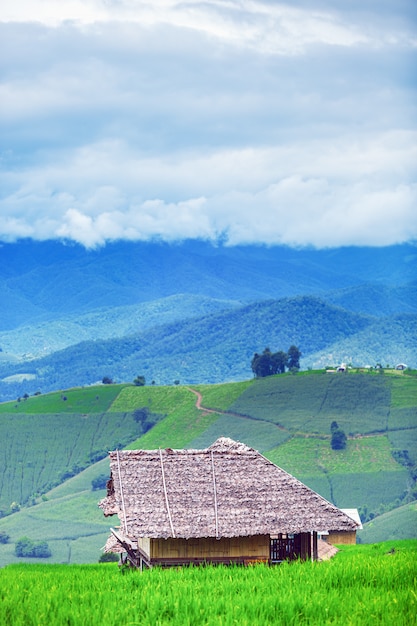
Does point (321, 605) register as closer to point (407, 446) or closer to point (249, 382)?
point (407, 446)

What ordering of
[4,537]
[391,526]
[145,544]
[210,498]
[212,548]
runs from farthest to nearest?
1. [4,537]
2. [391,526]
3. [145,544]
4. [210,498]
5. [212,548]

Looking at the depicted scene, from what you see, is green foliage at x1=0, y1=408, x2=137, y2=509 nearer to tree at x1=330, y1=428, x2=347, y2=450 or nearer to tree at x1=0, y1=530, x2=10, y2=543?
tree at x1=0, y1=530, x2=10, y2=543

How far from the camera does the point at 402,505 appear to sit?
124 m

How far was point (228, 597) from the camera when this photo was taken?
18016 millimetres

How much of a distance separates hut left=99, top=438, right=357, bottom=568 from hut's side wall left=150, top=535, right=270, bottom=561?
3 cm

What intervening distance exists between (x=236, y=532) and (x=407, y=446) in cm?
11342

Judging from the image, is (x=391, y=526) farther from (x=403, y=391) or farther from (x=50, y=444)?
(x=50, y=444)

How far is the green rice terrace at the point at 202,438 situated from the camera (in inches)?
5098

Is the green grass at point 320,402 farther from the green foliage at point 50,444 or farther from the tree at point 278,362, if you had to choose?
the green foliage at point 50,444

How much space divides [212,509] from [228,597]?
954 centimetres

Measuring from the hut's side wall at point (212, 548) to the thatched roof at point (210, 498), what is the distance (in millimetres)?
621

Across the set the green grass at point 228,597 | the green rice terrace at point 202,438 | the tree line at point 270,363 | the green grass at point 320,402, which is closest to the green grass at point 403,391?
the green rice terrace at point 202,438

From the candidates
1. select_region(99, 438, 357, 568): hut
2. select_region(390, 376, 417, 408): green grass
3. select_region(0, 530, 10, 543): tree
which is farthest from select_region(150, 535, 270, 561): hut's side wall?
select_region(390, 376, 417, 408): green grass

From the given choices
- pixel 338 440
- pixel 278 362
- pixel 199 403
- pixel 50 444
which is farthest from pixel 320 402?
pixel 50 444
